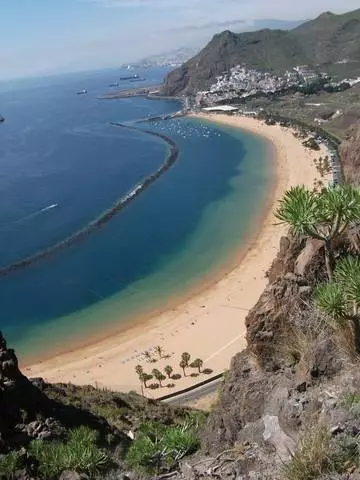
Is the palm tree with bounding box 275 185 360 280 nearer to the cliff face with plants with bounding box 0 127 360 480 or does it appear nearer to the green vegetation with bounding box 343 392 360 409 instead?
the cliff face with plants with bounding box 0 127 360 480

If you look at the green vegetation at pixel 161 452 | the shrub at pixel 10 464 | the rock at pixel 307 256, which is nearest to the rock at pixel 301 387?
the green vegetation at pixel 161 452

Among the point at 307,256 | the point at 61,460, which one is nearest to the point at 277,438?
the point at 61,460

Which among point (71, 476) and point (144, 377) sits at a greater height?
point (71, 476)

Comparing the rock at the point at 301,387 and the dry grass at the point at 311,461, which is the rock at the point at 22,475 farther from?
the rock at the point at 301,387

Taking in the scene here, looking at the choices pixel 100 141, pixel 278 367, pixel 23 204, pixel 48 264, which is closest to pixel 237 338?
pixel 278 367

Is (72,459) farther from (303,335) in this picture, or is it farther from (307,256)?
(307,256)

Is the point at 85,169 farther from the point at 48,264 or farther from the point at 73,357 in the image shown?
the point at 73,357

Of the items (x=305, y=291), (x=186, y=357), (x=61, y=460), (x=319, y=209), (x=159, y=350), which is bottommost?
(x=159, y=350)
